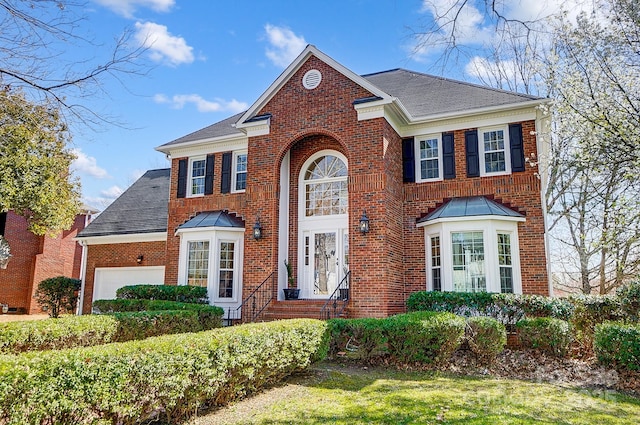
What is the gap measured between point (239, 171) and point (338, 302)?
6128 millimetres

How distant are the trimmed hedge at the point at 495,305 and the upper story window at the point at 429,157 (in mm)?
3856

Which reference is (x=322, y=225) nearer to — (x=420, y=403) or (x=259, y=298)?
(x=259, y=298)

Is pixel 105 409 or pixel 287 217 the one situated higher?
pixel 287 217

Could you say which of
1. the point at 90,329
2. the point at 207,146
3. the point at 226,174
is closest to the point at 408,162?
the point at 226,174

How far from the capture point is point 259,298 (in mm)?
13312

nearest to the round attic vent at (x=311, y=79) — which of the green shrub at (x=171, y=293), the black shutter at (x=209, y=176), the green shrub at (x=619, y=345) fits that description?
the black shutter at (x=209, y=176)

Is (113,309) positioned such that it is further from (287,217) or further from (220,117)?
(220,117)

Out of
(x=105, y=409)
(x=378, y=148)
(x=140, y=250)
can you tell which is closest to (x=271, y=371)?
(x=105, y=409)

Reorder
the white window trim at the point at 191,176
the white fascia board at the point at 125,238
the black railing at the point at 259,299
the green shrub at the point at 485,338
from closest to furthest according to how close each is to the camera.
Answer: the green shrub at the point at 485,338, the black railing at the point at 259,299, the white window trim at the point at 191,176, the white fascia board at the point at 125,238

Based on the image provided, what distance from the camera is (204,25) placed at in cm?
787

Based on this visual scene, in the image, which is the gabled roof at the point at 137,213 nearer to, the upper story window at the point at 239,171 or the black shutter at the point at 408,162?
the upper story window at the point at 239,171

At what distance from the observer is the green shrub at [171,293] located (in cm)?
1387

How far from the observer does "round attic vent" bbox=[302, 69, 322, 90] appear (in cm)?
1381

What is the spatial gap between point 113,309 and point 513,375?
10.6m
